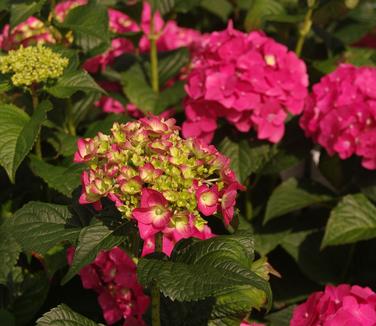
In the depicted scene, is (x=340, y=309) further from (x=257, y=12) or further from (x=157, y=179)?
(x=257, y=12)

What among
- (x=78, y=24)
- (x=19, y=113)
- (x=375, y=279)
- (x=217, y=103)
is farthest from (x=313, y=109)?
(x=19, y=113)

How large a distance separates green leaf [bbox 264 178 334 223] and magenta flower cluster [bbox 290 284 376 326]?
0.54 metres

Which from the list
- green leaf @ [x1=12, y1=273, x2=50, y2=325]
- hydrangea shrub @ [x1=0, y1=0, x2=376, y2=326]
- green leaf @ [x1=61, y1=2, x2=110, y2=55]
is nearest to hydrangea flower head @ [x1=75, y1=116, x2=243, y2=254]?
hydrangea shrub @ [x1=0, y1=0, x2=376, y2=326]

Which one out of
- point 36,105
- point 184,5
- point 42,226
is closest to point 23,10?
point 36,105

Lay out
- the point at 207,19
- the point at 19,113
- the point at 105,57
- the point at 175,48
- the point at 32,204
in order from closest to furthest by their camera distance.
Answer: the point at 32,204
the point at 19,113
the point at 105,57
the point at 175,48
the point at 207,19

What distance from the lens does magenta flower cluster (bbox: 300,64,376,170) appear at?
2.29 metres

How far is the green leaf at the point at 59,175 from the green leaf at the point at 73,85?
19cm

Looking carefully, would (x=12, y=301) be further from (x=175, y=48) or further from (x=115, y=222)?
(x=175, y=48)

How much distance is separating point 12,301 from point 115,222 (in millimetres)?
733

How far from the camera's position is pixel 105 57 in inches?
109

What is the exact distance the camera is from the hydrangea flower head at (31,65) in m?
Answer: 1.85

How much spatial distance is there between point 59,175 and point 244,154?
2.31 feet

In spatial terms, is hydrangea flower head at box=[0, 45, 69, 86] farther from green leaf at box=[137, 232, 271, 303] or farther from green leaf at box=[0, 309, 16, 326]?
green leaf at box=[137, 232, 271, 303]

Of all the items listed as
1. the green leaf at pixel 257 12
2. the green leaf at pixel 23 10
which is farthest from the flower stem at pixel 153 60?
the green leaf at pixel 23 10
